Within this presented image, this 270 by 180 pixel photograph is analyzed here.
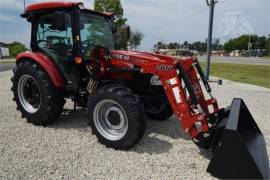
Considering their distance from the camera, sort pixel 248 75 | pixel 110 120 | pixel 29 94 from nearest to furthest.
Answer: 1. pixel 110 120
2. pixel 29 94
3. pixel 248 75

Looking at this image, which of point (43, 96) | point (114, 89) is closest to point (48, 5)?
point (43, 96)

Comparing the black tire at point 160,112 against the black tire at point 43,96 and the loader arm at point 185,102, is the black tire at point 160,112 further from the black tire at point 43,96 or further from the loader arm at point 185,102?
the black tire at point 43,96

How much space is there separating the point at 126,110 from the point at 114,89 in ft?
1.27

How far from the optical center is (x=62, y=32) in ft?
16.5

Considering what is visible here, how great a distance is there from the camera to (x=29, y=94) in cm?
554

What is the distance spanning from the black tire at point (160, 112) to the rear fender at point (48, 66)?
183 cm

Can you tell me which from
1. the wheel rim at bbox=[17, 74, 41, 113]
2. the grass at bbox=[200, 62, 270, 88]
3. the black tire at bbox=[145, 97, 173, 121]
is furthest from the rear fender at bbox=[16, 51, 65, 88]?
the grass at bbox=[200, 62, 270, 88]

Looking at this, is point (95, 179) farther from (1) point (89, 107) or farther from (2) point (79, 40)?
(2) point (79, 40)

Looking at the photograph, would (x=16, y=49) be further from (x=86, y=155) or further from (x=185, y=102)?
(x=185, y=102)

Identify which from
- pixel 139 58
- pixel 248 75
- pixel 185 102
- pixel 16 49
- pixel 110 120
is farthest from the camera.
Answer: pixel 16 49

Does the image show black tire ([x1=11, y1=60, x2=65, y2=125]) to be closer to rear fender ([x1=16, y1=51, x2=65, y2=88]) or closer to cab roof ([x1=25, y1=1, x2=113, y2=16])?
rear fender ([x1=16, y1=51, x2=65, y2=88])

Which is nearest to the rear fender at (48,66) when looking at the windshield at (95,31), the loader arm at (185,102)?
the windshield at (95,31)

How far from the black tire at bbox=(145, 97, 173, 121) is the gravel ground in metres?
0.15

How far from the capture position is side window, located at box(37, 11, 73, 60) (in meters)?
4.77
